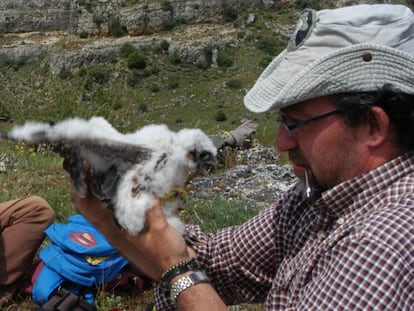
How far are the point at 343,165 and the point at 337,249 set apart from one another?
255 mm

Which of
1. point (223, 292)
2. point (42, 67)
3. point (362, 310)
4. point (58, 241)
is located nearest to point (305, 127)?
point (362, 310)

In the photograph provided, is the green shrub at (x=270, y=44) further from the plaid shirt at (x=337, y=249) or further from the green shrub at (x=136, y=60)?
the plaid shirt at (x=337, y=249)

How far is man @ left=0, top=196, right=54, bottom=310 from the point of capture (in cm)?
350

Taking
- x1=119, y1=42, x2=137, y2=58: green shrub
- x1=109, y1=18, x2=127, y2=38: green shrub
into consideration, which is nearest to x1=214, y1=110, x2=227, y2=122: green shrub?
x1=119, y1=42, x2=137, y2=58: green shrub

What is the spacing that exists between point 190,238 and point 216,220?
1.84 meters

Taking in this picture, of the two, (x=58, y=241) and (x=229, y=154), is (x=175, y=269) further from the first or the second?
(x=229, y=154)

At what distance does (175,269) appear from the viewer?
1692 millimetres

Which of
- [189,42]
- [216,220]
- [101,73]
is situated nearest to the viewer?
[216,220]

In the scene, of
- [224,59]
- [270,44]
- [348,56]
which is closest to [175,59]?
[224,59]

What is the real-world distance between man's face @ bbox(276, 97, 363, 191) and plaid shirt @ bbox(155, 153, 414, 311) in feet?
0.15

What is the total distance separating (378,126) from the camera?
5.16 ft

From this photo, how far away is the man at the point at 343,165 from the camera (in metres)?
1.40

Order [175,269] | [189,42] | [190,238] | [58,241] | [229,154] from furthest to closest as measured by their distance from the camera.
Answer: [189,42] < [229,154] < [58,241] < [190,238] < [175,269]

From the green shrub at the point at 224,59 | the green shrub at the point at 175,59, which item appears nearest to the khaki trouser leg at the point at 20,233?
the green shrub at the point at 224,59
